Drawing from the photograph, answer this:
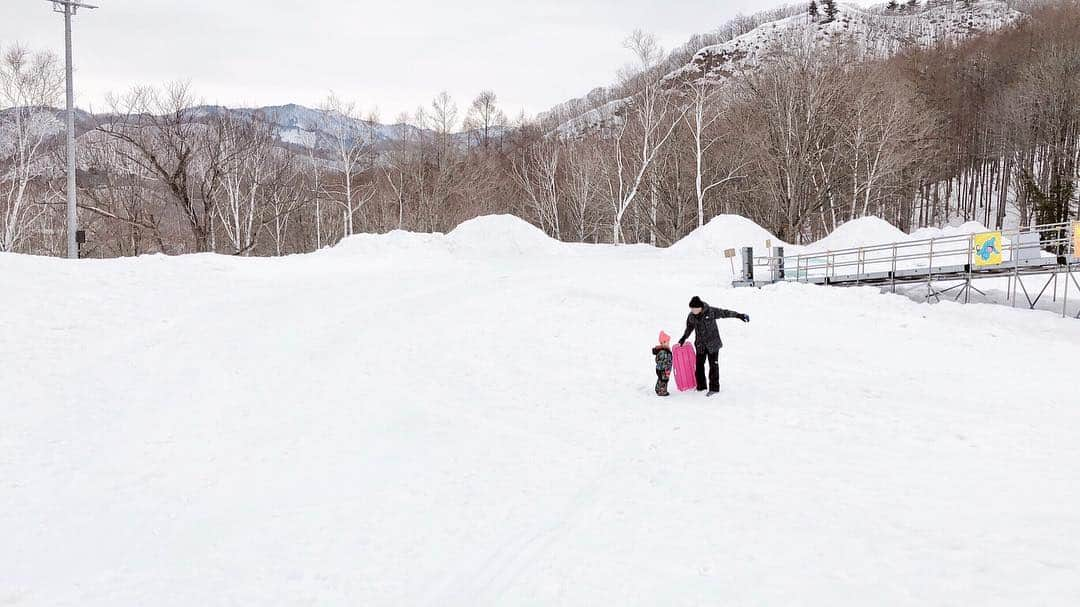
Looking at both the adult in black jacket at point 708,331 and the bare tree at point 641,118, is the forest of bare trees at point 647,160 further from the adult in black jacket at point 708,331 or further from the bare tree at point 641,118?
the adult in black jacket at point 708,331

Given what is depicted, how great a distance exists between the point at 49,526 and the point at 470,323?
8.89 m

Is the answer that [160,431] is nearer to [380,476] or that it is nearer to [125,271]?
[380,476]

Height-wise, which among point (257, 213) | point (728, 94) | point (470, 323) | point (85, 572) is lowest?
point (85, 572)

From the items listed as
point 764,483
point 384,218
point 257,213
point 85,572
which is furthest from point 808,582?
Answer: point 384,218

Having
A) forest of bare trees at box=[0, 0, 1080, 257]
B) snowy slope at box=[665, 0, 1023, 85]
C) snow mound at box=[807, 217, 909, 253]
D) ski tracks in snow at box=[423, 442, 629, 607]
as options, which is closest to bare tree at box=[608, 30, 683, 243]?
forest of bare trees at box=[0, 0, 1080, 257]

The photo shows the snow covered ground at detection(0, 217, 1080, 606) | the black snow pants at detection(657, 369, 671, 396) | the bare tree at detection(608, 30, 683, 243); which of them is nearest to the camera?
the snow covered ground at detection(0, 217, 1080, 606)

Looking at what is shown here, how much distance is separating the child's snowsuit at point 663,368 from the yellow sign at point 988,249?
1208 cm

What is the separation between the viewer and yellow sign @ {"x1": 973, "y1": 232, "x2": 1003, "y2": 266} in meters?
15.1

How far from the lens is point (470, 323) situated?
43.6 feet

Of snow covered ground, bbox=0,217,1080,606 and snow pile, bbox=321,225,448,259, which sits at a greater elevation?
snow pile, bbox=321,225,448,259

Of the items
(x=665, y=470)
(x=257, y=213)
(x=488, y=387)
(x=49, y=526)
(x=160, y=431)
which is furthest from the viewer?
(x=257, y=213)

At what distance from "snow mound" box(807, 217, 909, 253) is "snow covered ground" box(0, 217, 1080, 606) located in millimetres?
14770

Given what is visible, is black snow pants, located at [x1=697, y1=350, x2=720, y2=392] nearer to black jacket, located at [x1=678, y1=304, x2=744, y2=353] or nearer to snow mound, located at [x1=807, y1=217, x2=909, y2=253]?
black jacket, located at [x1=678, y1=304, x2=744, y2=353]

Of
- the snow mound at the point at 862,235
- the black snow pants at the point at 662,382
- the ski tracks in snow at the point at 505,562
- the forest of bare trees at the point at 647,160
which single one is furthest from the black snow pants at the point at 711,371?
the forest of bare trees at the point at 647,160
